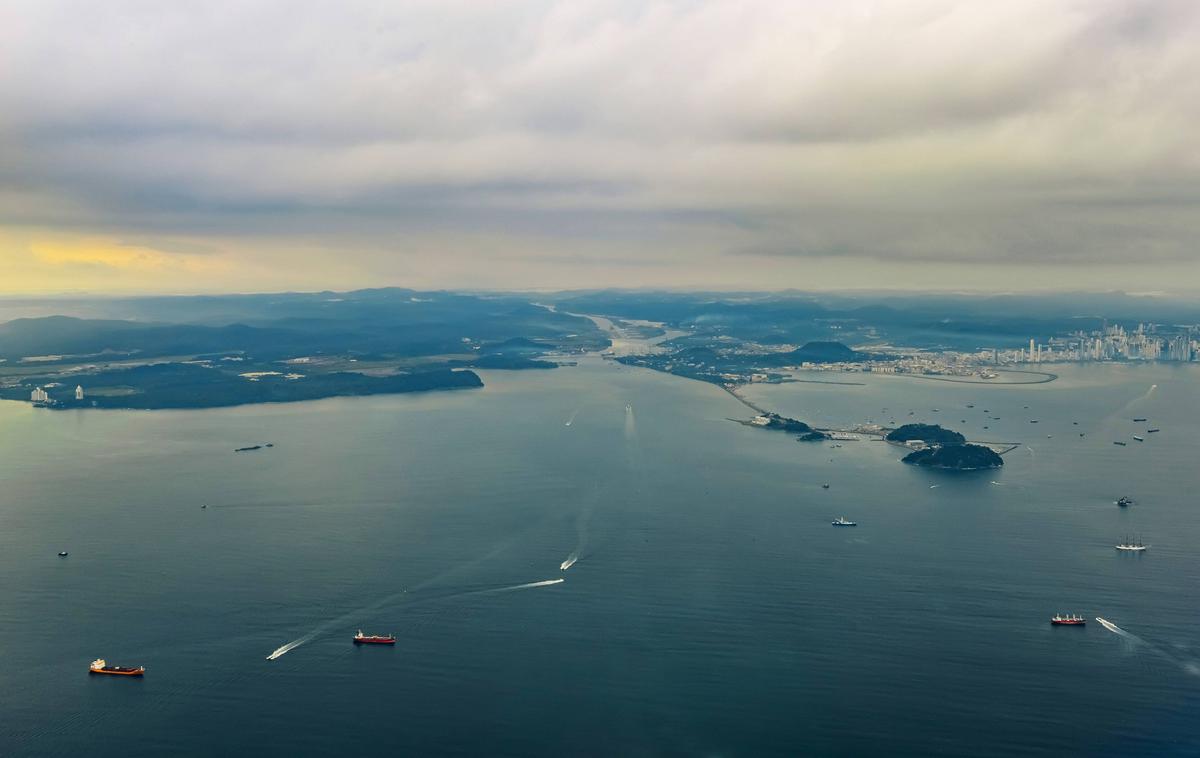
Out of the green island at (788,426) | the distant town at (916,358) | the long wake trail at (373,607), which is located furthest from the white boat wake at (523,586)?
the distant town at (916,358)

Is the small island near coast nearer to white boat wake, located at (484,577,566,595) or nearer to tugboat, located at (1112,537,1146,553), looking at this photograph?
tugboat, located at (1112,537,1146,553)

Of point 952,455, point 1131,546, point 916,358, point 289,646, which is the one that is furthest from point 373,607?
point 916,358

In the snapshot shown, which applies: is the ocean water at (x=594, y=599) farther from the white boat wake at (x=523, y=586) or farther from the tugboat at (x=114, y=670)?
the tugboat at (x=114, y=670)

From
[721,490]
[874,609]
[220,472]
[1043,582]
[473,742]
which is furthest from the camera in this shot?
[220,472]

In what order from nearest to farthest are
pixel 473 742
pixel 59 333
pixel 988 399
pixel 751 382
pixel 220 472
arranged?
1. pixel 473 742
2. pixel 220 472
3. pixel 988 399
4. pixel 751 382
5. pixel 59 333

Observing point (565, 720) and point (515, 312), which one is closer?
point (565, 720)

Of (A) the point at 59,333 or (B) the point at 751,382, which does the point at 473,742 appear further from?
(A) the point at 59,333

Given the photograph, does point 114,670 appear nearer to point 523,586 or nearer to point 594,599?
point 523,586

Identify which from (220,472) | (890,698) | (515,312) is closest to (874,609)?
(890,698)
